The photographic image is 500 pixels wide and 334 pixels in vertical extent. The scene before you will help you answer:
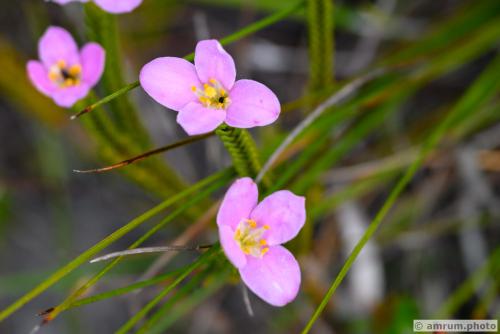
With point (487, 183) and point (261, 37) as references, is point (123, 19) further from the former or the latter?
point (487, 183)

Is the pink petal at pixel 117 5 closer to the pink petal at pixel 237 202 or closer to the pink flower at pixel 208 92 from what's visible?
the pink flower at pixel 208 92

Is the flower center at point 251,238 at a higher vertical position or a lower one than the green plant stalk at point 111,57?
lower

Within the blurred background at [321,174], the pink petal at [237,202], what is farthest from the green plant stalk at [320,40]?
the pink petal at [237,202]

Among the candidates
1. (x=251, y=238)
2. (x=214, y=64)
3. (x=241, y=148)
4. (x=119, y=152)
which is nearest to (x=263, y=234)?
(x=251, y=238)

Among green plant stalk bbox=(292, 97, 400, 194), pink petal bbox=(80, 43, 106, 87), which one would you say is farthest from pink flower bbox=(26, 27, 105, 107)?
green plant stalk bbox=(292, 97, 400, 194)

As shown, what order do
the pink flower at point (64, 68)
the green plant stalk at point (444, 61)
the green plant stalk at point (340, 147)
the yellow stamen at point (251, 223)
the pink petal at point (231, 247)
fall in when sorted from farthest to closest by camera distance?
the green plant stalk at point (444, 61)
the green plant stalk at point (340, 147)
the pink flower at point (64, 68)
the yellow stamen at point (251, 223)
the pink petal at point (231, 247)

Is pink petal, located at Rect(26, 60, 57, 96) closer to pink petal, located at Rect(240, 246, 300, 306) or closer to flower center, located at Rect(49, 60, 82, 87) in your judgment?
flower center, located at Rect(49, 60, 82, 87)
